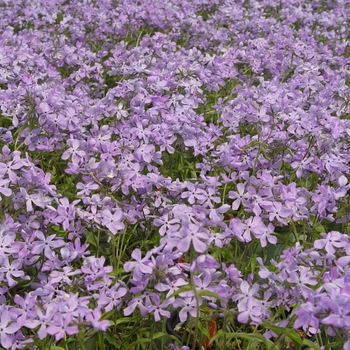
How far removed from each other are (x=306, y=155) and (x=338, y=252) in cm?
98

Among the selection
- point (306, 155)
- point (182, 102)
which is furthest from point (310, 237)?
point (182, 102)

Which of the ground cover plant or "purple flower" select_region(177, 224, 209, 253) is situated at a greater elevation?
"purple flower" select_region(177, 224, 209, 253)

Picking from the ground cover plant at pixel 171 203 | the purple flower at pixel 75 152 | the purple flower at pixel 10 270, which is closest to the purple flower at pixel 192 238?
the ground cover plant at pixel 171 203

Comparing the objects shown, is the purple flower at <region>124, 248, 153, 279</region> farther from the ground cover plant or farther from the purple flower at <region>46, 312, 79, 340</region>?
the purple flower at <region>46, 312, 79, 340</region>

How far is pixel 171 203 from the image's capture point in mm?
2275

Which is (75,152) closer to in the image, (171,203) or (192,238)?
(171,203)

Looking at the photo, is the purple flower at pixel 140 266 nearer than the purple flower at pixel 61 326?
No

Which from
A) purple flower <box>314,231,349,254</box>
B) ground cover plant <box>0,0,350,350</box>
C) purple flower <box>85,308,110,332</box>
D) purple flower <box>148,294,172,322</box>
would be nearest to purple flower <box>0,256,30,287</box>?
ground cover plant <box>0,0,350,350</box>

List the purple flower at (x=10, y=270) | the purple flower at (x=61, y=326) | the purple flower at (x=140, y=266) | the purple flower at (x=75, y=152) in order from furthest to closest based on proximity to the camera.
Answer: the purple flower at (x=75, y=152) < the purple flower at (x=10, y=270) < the purple flower at (x=140, y=266) < the purple flower at (x=61, y=326)

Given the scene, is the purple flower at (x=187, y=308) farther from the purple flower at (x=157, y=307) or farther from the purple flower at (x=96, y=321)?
the purple flower at (x=96, y=321)

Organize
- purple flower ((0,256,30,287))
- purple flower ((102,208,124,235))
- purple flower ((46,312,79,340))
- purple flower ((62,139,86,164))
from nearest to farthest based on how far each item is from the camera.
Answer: purple flower ((46,312,79,340)) → purple flower ((0,256,30,287)) → purple flower ((102,208,124,235)) → purple flower ((62,139,86,164))

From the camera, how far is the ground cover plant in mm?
1705

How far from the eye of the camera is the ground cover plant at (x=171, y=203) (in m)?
1.71

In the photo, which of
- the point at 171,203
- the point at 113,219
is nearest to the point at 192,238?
the point at 113,219
